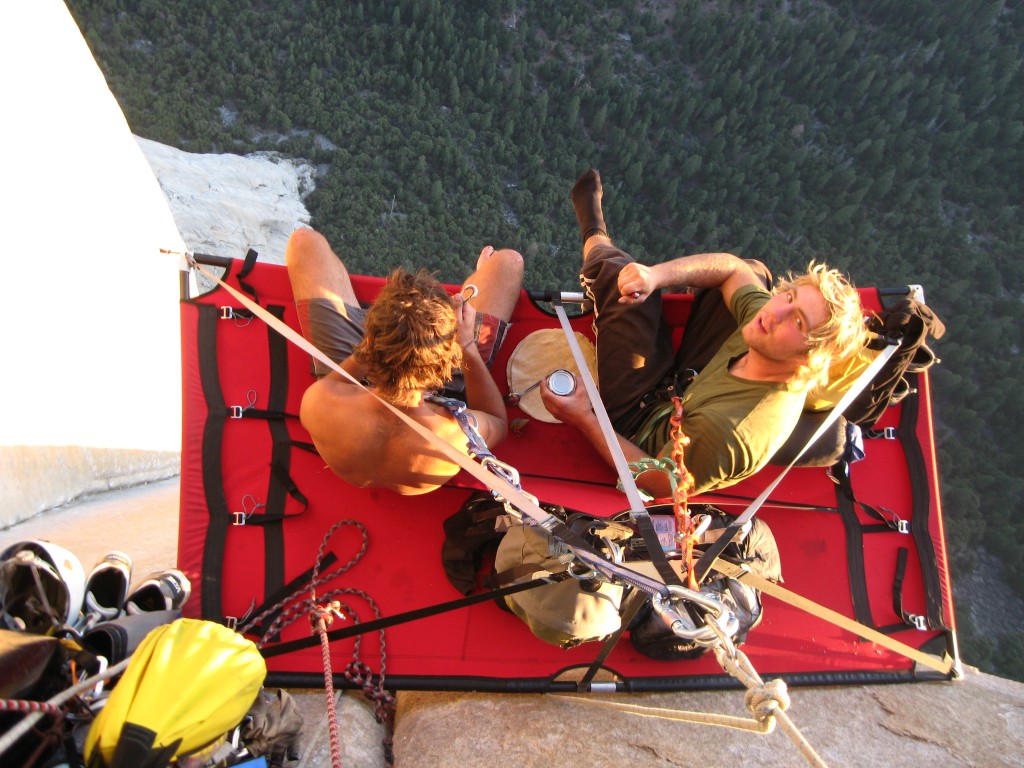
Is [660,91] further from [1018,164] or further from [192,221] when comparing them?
[192,221]

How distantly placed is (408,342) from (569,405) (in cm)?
72

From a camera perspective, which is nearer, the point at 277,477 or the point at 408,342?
the point at 408,342

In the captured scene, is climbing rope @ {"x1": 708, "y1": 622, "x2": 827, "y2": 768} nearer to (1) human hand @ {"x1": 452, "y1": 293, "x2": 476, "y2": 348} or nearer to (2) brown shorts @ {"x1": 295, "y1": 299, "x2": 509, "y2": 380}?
(1) human hand @ {"x1": 452, "y1": 293, "x2": 476, "y2": 348}

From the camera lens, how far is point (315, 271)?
2.52 m

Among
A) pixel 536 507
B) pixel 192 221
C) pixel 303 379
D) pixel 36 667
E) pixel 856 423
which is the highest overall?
pixel 536 507

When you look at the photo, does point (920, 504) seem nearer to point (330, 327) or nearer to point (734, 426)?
point (734, 426)

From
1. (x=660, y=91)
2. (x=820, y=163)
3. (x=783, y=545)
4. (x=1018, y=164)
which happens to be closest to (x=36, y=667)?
(x=783, y=545)

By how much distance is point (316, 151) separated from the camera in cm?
1235

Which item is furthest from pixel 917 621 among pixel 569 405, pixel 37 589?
pixel 37 589

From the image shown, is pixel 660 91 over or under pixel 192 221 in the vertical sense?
over

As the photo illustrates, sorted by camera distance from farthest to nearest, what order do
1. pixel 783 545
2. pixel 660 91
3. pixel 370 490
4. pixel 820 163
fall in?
pixel 820 163, pixel 660 91, pixel 783 545, pixel 370 490

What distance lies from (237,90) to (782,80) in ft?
59.8

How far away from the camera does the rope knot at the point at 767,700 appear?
1.09 meters

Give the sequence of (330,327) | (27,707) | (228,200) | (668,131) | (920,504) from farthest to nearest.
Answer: (668,131), (228,200), (920,504), (330,327), (27,707)
